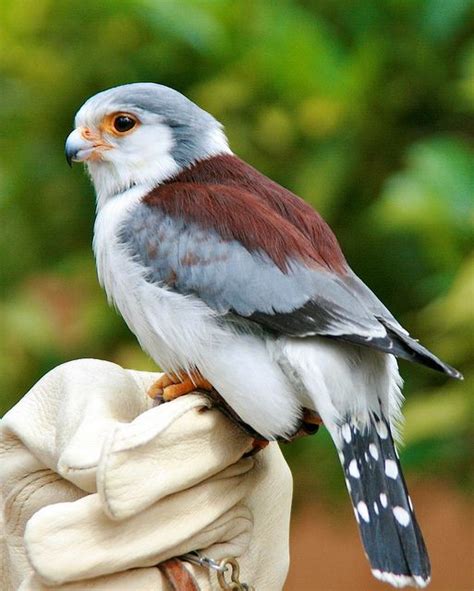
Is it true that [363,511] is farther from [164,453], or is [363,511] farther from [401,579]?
[164,453]

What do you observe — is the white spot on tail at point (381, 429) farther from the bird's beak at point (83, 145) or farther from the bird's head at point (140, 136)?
the bird's beak at point (83, 145)

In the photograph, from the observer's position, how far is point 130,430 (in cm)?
180

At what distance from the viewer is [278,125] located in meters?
3.77

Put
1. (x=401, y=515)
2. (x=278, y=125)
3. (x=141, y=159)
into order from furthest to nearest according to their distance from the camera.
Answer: (x=278, y=125) → (x=141, y=159) → (x=401, y=515)

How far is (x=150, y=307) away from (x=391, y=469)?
534mm

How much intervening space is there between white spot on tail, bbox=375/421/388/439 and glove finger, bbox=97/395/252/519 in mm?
223

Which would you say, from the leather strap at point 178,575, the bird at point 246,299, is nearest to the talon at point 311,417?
Answer: the bird at point 246,299

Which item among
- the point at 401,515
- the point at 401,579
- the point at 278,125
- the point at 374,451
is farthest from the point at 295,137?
the point at 401,579

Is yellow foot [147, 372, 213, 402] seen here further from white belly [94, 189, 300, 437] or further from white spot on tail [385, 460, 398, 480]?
white spot on tail [385, 460, 398, 480]

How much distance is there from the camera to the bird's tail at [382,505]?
1881 mm

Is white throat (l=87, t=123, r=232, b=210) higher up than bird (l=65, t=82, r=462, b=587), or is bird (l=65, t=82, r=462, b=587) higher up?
white throat (l=87, t=123, r=232, b=210)

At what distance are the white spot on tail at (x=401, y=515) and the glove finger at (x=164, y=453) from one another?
27 centimetres

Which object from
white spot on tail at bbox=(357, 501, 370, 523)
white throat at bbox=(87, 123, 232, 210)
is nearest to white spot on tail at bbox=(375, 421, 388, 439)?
white spot on tail at bbox=(357, 501, 370, 523)

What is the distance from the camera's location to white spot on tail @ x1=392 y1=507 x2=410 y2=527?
6.32ft
